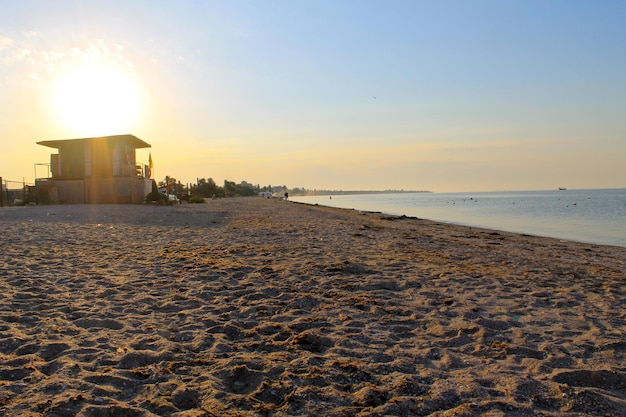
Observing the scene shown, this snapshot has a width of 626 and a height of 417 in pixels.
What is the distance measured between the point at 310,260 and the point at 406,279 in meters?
2.11

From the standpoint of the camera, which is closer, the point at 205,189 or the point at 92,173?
the point at 92,173

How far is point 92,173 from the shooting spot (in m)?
30.0

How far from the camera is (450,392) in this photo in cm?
295

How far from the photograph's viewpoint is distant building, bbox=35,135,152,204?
98.0 ft

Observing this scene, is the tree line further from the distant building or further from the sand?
the sand

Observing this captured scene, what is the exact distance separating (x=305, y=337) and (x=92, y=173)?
3038cm

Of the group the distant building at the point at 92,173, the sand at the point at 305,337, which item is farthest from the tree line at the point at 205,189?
the sand at the point at 305,337

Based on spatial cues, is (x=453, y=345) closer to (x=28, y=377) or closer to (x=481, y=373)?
(x=481, y=373)

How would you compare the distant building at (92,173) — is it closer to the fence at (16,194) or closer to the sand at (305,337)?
the fence at (16,194)

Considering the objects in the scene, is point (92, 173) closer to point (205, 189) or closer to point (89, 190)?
point (89, 190)

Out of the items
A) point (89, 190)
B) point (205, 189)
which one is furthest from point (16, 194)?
point (205, 189)

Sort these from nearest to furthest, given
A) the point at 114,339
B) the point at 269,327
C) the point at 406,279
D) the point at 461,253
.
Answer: the point at 114,339, the point at 269,327, the point at 406,279, the point at 461,253

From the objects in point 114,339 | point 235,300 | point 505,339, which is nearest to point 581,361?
point 505,339

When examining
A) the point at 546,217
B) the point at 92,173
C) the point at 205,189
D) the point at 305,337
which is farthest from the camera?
the point at 205,189
